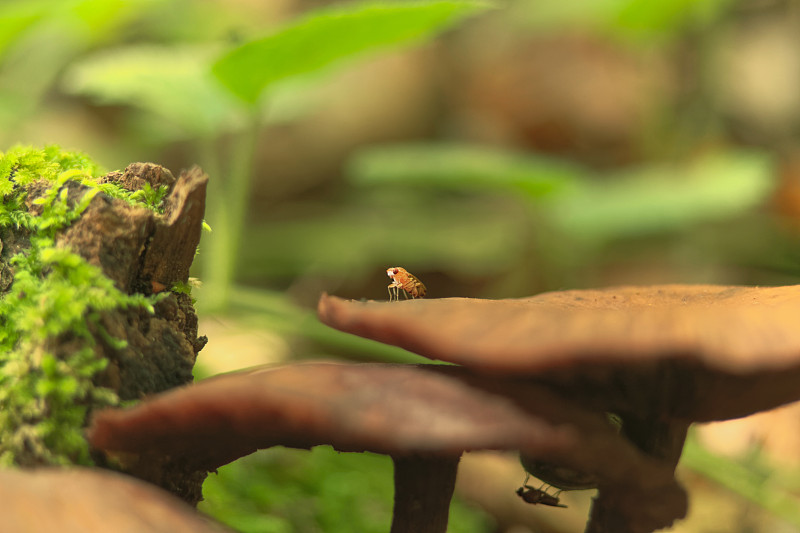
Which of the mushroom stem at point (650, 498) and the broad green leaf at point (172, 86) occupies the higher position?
the broad green leaf at point (172, 86)

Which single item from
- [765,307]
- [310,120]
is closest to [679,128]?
[310,120]

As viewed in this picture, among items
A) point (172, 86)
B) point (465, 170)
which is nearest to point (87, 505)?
point (172, 86)

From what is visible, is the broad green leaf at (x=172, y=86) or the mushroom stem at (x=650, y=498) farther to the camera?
the broad green leaf at (x=172, y=86)

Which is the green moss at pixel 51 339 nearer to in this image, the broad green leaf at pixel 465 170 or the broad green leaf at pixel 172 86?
the broad green leaf at pixel 172 86

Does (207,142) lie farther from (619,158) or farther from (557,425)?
(619,158)

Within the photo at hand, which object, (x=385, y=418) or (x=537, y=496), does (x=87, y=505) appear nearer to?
(x=385, y=418)

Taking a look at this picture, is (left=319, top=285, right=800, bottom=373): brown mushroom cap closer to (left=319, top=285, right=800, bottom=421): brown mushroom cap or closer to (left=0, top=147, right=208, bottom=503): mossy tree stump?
(left=319, top=285, right=800, bottom=421): brown mushroom cap

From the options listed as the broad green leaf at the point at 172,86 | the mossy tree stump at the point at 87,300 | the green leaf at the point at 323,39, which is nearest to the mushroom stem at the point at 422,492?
the mossy tree stump at the point at 87,300
